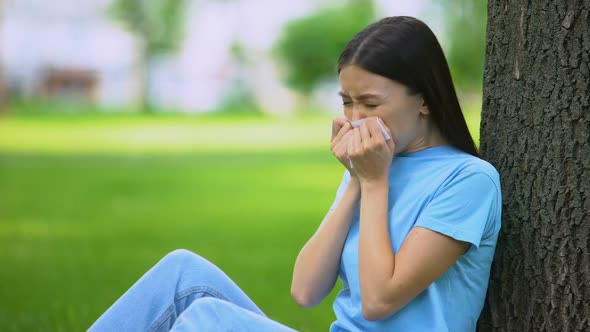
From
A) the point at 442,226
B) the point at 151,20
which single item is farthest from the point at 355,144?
the point at 151,20

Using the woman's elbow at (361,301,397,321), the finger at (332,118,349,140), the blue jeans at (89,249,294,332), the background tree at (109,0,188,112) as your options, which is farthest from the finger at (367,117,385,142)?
the background tree at (109,0,188,112)

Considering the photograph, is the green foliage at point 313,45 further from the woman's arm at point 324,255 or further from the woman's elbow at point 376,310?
the woman's elbow at point 376,310

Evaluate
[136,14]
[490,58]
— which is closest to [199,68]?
[136,14]

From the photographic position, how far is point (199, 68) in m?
55.8

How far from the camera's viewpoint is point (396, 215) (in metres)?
2.56

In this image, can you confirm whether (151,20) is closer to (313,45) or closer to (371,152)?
(313,45)

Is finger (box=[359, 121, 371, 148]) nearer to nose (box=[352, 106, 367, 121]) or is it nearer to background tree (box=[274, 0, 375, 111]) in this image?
nose (box=[352, 106, 367, 121])

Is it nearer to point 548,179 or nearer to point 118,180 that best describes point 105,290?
point 548,179

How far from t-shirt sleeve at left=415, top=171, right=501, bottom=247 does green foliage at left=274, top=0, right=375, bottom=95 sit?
38292 mm

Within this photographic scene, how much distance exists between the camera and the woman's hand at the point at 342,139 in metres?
2.60

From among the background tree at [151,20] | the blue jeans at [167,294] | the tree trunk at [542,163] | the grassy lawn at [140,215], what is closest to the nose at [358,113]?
the tree trunk at [542,163]

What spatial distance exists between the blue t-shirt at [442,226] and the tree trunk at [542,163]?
176 millimetres

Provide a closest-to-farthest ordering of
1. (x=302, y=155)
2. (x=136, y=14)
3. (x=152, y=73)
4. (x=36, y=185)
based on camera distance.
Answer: (x=36, y=185), (x=302, y=155), (x=136, y=14), (x=152, y=73)

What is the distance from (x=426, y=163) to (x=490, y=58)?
0.47 m
